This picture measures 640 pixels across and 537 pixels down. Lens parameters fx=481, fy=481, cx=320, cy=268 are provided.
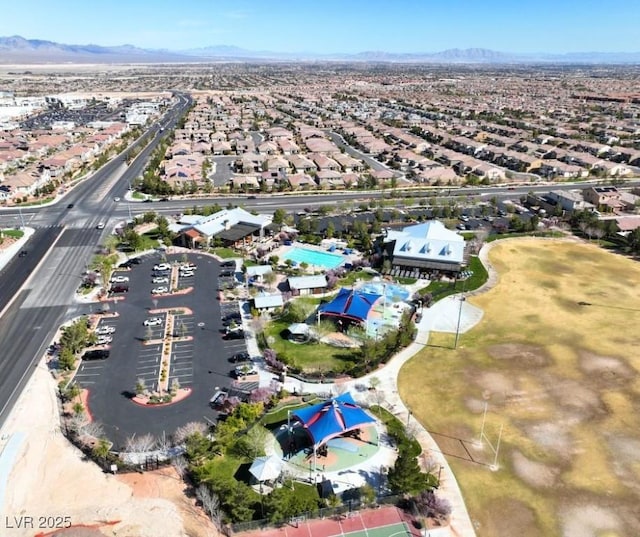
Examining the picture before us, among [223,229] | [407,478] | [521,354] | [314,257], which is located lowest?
[521,354]

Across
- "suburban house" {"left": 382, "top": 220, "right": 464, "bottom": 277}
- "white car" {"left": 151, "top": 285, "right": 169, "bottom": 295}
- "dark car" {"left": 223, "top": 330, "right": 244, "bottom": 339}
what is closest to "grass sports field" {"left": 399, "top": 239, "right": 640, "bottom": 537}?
"suburban house" {"left": 382, "top": 220, "right": 464, "bottom": 277}

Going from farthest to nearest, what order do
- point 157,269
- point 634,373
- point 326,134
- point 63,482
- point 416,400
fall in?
point 326,134 < point 157,269 < point 634,373 < point 416,400 < point 63,482

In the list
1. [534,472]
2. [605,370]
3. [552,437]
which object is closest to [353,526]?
[534,472]

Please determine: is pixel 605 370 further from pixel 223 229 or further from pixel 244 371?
pixel 223 229

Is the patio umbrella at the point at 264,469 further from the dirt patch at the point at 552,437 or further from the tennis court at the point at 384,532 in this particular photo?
the dirt patch at the point at 552,437

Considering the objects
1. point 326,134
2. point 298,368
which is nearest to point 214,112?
point 326,134

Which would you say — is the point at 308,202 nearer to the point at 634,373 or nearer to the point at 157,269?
the point at 157,269
